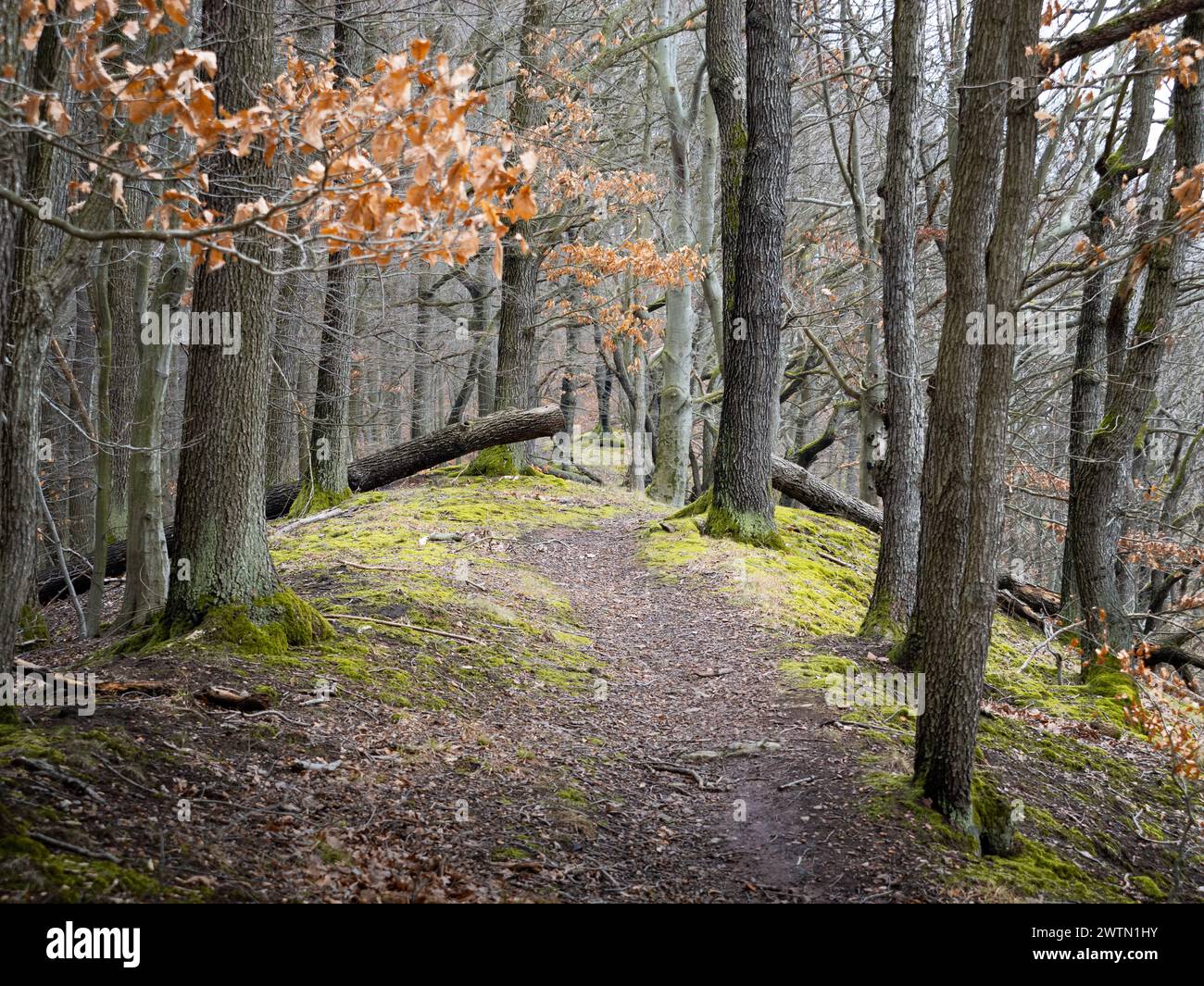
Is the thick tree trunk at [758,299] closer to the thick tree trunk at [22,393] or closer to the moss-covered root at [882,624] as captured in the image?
the moss-covered root at [882,624]

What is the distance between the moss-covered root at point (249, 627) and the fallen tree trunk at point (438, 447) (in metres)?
7.39

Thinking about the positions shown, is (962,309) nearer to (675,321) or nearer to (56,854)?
(56,854)

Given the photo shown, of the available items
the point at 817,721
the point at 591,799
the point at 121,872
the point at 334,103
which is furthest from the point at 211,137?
the point at 817,721

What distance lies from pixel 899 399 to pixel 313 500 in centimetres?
865

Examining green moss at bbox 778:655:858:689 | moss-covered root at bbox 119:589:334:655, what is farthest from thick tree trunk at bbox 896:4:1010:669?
moss-covered root at bbox 119:589:334:655

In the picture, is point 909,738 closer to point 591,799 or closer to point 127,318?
point 591,799

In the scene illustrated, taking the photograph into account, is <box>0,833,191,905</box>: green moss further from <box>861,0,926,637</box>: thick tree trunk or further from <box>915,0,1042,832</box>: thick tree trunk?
<box>861,0,926,637</box>: thick tree trunk

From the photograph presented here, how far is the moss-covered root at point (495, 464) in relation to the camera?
15.2 metres

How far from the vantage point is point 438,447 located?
531 inches

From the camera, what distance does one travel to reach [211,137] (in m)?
3.01

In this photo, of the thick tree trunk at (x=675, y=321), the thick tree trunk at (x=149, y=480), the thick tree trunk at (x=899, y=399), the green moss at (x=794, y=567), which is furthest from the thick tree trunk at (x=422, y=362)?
the thick tree trunk at (x=899, y=399)

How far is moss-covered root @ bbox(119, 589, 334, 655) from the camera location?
18.9 feet

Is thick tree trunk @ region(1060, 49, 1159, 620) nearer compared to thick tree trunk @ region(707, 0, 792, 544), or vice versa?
thick tree trunk @ region(1060, 49, 1159, 620)

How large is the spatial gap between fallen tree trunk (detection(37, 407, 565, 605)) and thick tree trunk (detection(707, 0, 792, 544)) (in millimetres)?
3698
